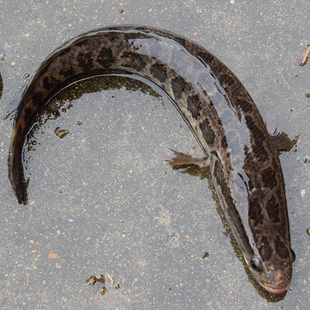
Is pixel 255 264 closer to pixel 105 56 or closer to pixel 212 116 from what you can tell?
pixel 212 116

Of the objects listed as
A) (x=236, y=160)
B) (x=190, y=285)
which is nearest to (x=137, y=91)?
(x=236, y=160)

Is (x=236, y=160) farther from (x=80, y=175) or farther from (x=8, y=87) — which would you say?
(x=8, y=87)

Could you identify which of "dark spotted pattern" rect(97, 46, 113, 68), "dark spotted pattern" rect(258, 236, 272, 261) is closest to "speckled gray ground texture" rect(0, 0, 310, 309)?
"dark spotted pattern" rect(97, 46, 113, 68)

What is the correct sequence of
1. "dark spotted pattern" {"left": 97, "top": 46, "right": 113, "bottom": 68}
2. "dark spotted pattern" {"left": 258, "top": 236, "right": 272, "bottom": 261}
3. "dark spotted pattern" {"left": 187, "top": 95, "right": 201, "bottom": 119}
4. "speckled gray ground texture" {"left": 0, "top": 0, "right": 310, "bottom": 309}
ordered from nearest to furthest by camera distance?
"dark spotted pattern" {"left": 258, "top": 236, "right": 272, "bottom": 261} < "speckled gray ground texture" {"left": 0, "top": 0, "right": 310, "bottom": 309} < "dark spotted pattern" {"left": 187, "top": 95, "right": 201, "bottom": 119} < "dark spotted pattern" {"left": 97, "top": 46, "right": 113, "bottom": 68}

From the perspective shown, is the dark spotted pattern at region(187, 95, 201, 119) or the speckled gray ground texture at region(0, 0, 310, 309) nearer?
the speckled gray ground texture at region(0, 0, 310, 309)

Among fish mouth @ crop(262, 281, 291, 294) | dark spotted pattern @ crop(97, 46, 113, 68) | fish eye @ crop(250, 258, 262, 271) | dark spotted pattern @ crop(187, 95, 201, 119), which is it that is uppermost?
dark spotted pattern @ crop(97, 46, 113, 68)

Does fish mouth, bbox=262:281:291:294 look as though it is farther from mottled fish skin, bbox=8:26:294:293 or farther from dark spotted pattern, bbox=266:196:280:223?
dark spotted pattern, bbox=266:196:280:223
